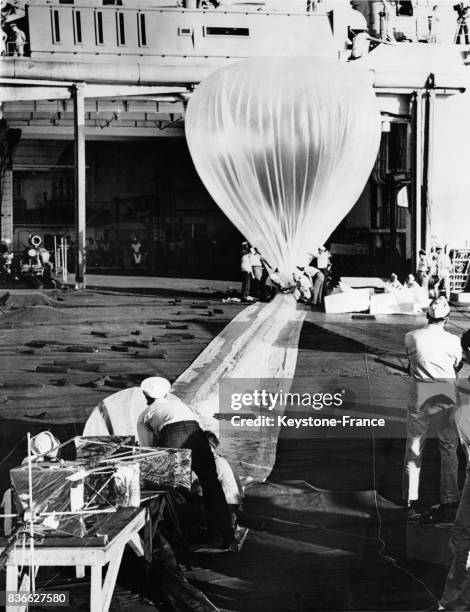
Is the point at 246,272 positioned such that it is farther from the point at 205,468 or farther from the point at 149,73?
the point at 205,468

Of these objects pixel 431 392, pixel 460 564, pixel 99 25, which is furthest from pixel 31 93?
pixel 460 564

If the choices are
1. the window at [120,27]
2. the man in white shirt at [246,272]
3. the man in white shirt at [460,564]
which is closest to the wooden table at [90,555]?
the man in white shirt at [460,564]

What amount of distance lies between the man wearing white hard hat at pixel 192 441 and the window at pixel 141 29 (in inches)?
99.8

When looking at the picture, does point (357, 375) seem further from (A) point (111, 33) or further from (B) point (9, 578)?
(B) point (9, 578)

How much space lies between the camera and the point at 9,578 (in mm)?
2680

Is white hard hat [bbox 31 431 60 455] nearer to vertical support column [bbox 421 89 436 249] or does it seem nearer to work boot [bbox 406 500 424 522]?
work boot [bbox 406 500 424 522]

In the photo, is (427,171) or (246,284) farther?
(246,284)

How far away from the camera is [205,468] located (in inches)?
131

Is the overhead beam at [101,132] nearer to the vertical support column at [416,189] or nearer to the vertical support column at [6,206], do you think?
the vertical support column at [6,206]

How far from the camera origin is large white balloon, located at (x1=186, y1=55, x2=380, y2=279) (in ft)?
18.0

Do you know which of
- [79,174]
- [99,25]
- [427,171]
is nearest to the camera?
[99,25]

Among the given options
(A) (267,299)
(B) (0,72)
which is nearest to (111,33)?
(B) (0,72)

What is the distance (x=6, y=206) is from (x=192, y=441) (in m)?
13.8

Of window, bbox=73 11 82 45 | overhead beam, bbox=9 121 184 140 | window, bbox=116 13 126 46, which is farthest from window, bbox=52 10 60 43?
overhead beam, bbox=9 121 184 140
